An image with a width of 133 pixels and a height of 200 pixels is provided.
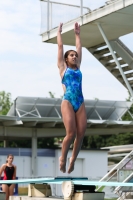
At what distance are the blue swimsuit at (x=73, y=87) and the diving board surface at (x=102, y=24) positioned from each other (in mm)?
8486

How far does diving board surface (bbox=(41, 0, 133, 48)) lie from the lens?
59.5ft

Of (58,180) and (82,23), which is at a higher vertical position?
(82,23)

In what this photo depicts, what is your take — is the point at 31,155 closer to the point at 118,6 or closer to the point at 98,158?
the point at 98,158

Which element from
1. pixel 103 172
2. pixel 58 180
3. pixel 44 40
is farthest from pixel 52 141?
pixel 58 180

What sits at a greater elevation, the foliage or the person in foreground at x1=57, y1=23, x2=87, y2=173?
the foliage

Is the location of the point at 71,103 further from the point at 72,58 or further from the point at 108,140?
the point at 108,140

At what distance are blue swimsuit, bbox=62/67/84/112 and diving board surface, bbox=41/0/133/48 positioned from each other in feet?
27.8

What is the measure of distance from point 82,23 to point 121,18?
133 centimetres

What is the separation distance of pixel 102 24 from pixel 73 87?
10426 mm

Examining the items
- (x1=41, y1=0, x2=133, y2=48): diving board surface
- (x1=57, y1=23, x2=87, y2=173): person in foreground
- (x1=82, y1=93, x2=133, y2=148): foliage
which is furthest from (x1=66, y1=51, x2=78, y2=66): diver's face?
(x1=82, y1=93, x2=133, y2=148): foliage

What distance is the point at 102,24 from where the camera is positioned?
1955 centimetres

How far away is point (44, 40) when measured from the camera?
20844 millimetres

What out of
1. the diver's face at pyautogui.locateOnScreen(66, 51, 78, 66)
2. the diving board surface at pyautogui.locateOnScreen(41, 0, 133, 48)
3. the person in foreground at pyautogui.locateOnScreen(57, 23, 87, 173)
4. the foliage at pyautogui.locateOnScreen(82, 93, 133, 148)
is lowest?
the person in foreground at pyautogui.locateOnScreen(57, 23, 87, 173)

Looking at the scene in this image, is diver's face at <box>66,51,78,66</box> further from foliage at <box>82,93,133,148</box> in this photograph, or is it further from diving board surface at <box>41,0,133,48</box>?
foliage at <box>82,93,133,148</box>
